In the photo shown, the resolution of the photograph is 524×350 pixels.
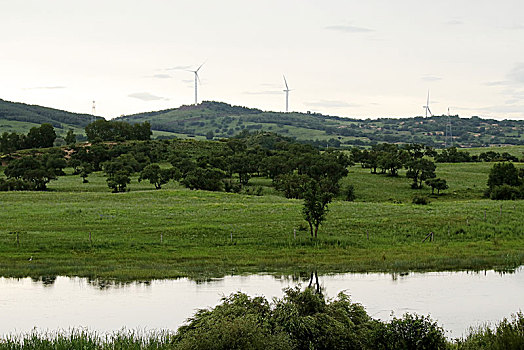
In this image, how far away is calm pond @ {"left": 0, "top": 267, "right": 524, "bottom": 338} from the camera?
25.7 meters

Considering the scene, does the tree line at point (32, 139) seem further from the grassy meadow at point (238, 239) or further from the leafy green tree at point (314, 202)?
the leafy green tree at point (314, 202)

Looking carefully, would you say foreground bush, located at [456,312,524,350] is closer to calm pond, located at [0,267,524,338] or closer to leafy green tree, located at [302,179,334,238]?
calm pond, located at [0,267,524,338]

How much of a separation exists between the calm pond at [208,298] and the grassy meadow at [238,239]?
2.63m

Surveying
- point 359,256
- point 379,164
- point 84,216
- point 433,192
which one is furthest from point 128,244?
point 379,164

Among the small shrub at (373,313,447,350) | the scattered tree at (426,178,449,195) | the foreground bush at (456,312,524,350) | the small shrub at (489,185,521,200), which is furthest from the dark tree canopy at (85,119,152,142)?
the small shrub at (373,313,447,350)

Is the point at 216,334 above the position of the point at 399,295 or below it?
above

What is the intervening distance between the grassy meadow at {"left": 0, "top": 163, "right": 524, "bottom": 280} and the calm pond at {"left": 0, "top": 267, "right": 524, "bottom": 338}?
104 inches

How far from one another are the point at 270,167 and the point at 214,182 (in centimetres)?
2123

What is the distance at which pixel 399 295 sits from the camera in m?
30.4

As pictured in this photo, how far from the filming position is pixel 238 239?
145ft

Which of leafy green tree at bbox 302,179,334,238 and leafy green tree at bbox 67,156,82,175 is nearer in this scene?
leafy green tree at bbox 302,179,334,238

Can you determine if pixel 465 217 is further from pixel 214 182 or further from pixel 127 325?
pixel 214 182

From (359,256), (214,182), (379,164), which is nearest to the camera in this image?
(359,256)

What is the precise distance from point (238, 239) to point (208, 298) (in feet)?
48.9
